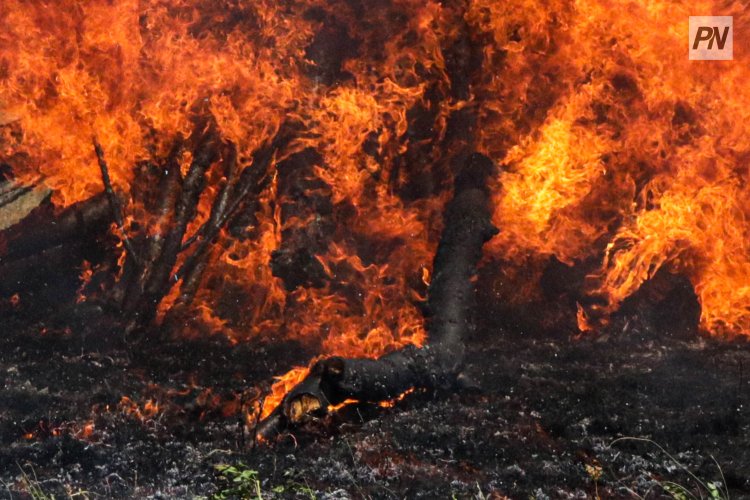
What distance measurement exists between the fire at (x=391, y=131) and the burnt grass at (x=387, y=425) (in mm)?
879

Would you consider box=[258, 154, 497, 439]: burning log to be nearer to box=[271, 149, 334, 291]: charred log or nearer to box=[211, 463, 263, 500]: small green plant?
box=[211, 463, 263, 500]: small green plant

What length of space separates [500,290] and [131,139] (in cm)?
460

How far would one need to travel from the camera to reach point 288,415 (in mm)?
5809

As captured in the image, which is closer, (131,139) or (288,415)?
(288,415)

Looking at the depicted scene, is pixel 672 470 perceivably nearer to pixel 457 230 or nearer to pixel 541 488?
pixel 541 488

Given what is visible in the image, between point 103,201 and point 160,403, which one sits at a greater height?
point 103,201

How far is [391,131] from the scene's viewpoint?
28.2ft

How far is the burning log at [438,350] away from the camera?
5906 mm

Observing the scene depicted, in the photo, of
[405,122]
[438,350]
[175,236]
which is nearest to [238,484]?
[438,350]

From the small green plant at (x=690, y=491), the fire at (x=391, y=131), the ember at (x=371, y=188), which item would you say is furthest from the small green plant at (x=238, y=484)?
the fire at (x=391, y=131)

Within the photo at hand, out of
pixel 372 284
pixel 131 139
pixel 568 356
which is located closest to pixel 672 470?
pixel 568 356

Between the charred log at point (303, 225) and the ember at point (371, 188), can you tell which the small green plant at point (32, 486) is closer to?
the ember at point (371, 188)

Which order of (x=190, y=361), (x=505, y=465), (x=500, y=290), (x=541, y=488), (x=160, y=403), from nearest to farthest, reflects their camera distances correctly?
(x=541, y=488) < (x=505, y=465) < (x=160, y=403) < (x=190, y=361) < (x=500, y=290)

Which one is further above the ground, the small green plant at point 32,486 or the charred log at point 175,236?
the charred log at point 175,236
